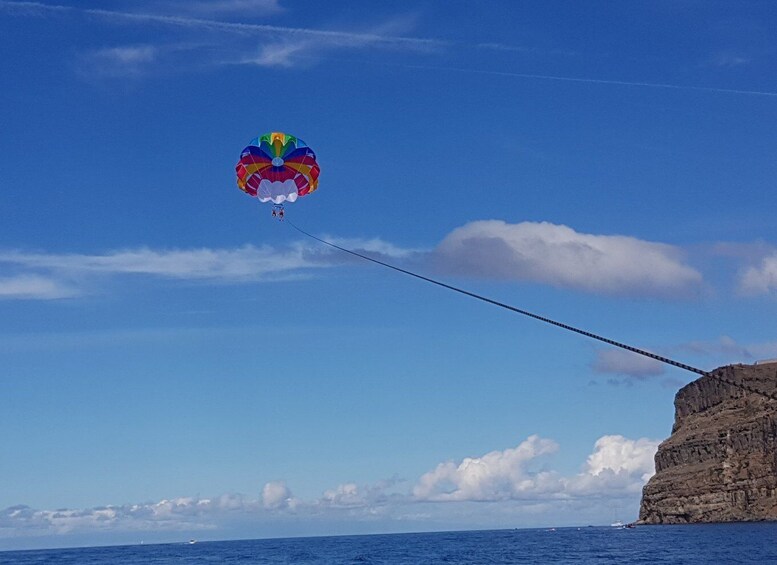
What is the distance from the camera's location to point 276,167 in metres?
56.9

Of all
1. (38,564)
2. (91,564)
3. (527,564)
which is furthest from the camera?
(38,564)

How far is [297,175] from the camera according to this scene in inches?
2237

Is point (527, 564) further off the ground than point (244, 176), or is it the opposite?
point (244, 176)

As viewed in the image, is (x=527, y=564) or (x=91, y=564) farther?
(x=91, y=564)

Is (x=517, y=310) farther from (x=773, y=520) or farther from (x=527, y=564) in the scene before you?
(x=773, y=520)

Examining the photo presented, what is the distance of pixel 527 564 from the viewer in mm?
100000

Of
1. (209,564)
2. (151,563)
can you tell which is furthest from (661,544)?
(151,563)

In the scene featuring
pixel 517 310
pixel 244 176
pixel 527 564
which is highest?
A: pixel 244 176

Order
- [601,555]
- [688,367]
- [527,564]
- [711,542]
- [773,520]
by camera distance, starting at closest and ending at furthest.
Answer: [688,367]
[527,564]
[601,555]
[711,542]
[773,520]

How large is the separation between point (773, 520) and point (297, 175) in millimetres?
166675

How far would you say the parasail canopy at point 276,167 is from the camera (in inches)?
2228

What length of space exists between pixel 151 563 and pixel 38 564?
34393mm

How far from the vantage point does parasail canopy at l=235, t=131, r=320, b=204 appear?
56594mm

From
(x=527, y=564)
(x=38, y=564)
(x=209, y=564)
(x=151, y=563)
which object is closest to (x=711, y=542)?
(x=527, y=564)
